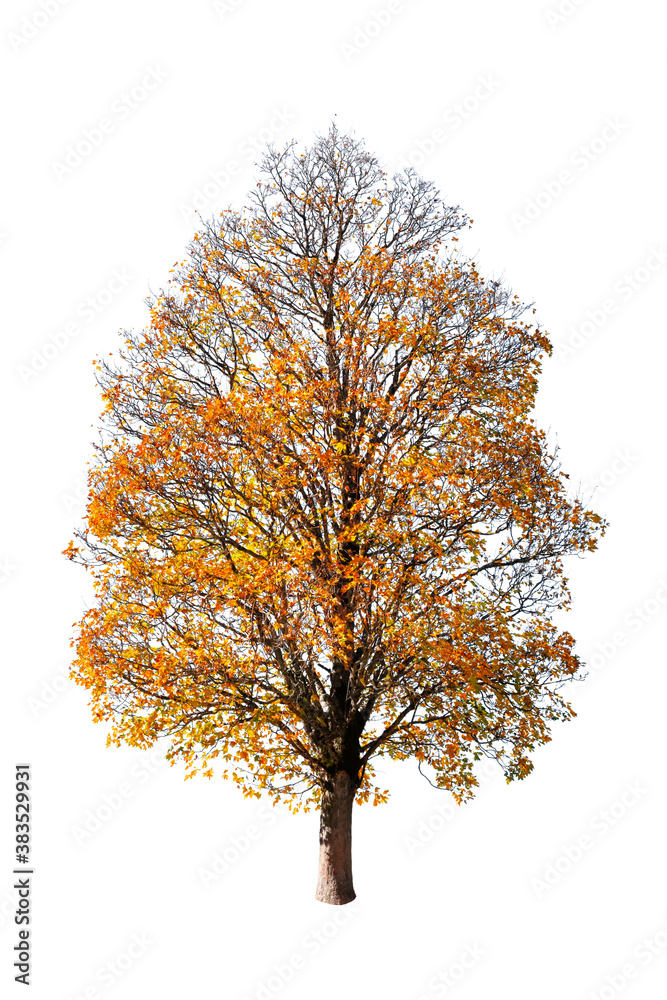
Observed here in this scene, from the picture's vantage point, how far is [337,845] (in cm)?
1100

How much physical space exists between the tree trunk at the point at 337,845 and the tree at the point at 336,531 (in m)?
0.03

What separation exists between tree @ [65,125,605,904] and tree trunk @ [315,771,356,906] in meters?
0.03

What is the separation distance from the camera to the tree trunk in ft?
35.8

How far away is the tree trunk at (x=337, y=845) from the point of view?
10914 mm

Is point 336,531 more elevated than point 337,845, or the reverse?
point 336,531

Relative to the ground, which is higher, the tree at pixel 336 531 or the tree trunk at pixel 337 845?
the tree at pixel 336 531

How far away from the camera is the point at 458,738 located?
34.8 ft

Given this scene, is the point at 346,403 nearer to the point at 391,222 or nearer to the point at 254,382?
the point at 254,382

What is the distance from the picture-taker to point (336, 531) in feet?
36.5

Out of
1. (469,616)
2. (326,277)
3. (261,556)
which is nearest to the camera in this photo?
(469,616)

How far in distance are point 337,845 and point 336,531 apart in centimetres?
427

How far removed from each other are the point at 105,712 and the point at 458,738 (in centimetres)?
460

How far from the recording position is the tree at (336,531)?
33.2 feet

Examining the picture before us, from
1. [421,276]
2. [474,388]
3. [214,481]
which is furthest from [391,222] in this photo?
[214,481]
